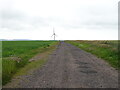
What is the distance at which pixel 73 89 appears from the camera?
27.7ft

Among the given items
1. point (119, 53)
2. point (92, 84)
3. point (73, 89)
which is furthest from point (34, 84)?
point (119, 53)

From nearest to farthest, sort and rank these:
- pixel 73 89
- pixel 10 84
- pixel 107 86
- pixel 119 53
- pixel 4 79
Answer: pixel 73 89 < pixel 107 86 < pixel 10 84 < pixel 4 79 < pixel 119 53

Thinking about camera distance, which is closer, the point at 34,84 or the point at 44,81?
the point at 34,84

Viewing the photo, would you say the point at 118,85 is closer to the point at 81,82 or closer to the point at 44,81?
the point at 81,82

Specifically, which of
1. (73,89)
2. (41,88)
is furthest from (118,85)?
(41,88)

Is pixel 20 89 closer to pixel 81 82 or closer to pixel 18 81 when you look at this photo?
pixel 18 81

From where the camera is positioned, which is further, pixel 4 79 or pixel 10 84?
pixel 4 79

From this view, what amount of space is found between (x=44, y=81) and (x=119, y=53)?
1514 centimetres

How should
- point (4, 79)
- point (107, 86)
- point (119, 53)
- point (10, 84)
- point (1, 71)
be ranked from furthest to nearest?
point (119, 53) → point (1, 71) → point (4, 79) → point (10, 84) → point (107, 86)

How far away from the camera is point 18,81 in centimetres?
1018

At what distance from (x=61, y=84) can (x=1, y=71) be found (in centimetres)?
434

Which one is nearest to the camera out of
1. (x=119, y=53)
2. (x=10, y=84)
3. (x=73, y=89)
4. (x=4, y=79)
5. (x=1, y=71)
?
(x=73, y=89)

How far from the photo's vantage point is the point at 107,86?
29.6ft

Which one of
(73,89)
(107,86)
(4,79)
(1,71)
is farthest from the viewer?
(1,71)
